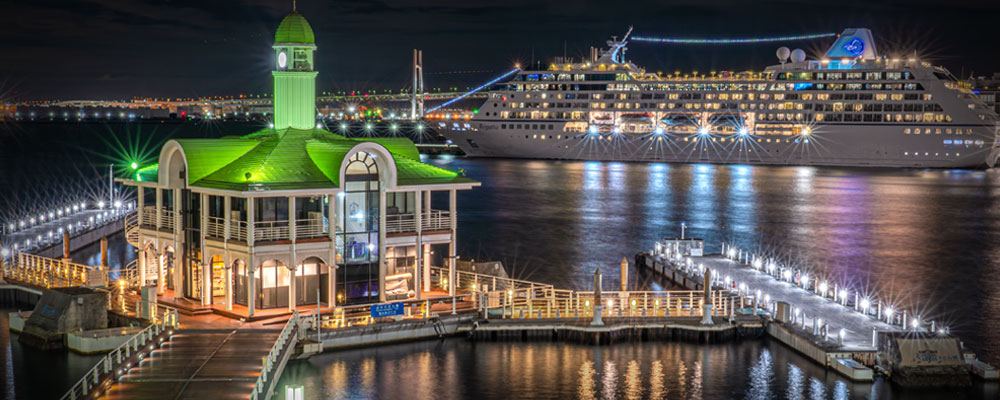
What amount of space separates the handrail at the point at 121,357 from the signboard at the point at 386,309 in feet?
16.2

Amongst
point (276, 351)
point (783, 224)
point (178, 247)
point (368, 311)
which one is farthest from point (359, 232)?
point (783, 224)

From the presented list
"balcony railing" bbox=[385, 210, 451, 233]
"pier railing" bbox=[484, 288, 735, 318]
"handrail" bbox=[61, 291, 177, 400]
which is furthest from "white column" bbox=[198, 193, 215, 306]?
"pier railing" bbox=[484, 288, 735, 318]

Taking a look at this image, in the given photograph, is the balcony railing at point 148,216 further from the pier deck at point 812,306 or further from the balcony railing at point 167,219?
the pier deck at point 812,306

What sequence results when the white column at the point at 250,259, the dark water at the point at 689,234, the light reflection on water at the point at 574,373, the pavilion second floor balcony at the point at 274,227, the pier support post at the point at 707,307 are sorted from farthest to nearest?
1. the pier support post at the point at 707,307
2. the pavilion second floor balcony at the point at 274,227
3. the white column at the point at 250,259
4. the dark water at the point at 689,234
5. the light reflection on water at the point at 574,373

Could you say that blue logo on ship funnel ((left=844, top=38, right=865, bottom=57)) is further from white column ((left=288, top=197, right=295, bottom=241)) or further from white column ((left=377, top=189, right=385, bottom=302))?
white column ((left=288, top=197, right=295, bottom=241))

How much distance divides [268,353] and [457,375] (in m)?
5.01

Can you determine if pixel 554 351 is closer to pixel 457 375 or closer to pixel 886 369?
pixel 457 375

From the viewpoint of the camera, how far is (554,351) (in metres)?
26.4

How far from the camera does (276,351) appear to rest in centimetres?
2156

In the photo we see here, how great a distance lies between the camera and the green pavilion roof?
2553cm

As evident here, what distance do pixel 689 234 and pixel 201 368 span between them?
137 feet

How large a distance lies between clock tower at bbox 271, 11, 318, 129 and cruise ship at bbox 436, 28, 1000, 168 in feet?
331

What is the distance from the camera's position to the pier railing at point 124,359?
18.6 metres

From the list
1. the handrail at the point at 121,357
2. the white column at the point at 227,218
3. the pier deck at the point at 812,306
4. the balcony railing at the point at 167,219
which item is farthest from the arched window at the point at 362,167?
the pier deck at the point at 812,306
